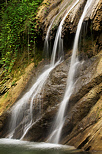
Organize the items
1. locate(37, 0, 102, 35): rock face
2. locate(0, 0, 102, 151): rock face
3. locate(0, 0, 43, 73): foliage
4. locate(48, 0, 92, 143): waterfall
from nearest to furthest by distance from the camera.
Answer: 1. locate(0, 0, 102, 151): rock face
2. locate(48, 0, 92, 143): waterfall
3. locate(37, 0, 102, 35): rock face
4. locate(0, 0, 43, 73): foliage

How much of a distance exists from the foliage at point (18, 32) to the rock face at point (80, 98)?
356 centimetres

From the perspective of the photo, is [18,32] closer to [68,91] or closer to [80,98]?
[68,91]

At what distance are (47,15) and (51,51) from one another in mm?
2656

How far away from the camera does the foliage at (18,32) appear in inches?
486

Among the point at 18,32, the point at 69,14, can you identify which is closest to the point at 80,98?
the point at 69,14

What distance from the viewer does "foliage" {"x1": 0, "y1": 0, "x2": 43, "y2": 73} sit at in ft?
40.5

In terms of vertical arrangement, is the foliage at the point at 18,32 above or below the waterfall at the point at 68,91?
above

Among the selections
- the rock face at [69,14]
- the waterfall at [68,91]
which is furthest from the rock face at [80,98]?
the waterfall at [68,91]

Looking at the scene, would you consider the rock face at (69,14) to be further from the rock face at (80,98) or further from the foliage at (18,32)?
the foliage at (18,32)

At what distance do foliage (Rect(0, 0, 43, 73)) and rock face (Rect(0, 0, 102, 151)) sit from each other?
3.56 m

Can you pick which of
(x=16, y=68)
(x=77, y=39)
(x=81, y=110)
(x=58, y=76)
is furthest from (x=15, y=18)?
(x=81, y=110)

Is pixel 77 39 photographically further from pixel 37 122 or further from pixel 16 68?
pixel 16 68

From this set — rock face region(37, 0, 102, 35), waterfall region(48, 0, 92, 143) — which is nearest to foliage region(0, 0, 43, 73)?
rock face region(37, 0, 102, 35)

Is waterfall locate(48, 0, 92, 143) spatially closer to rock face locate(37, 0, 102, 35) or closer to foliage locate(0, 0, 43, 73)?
rock face locate(37, 0, 102, 35)
